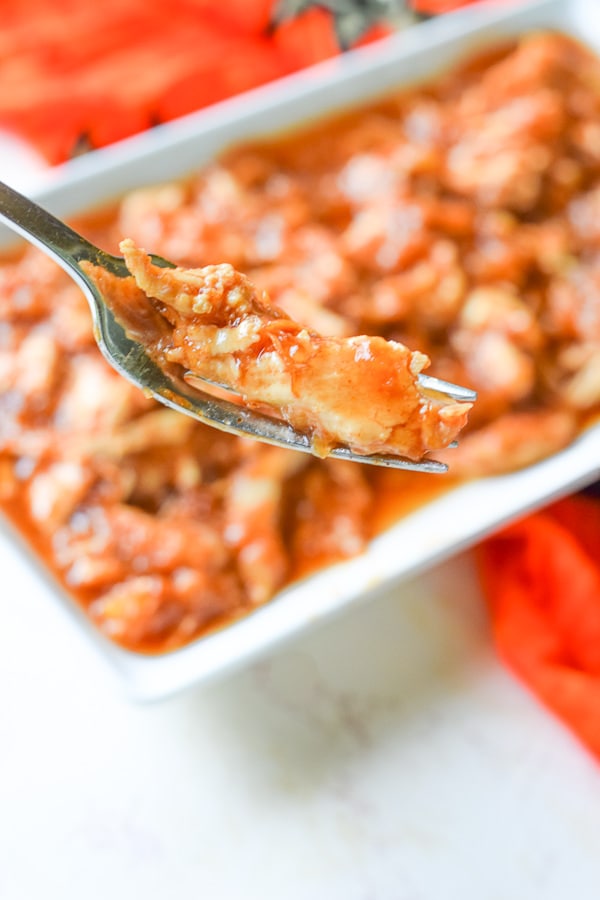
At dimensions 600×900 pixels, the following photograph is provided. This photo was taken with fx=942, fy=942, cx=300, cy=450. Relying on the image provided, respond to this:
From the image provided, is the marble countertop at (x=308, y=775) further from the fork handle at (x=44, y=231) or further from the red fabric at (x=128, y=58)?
the red fabric at (x=128, y=58)

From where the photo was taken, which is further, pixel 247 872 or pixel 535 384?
pixel 535 384

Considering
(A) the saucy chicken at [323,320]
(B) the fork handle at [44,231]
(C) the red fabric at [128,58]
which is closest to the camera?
(B) the fork handle at [44,231]

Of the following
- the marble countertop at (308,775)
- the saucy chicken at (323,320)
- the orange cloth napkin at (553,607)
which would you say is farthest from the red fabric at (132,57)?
the orange cloth napkin at (553,607)

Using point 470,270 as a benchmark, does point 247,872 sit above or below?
below

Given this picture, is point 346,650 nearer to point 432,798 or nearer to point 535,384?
point 432,798

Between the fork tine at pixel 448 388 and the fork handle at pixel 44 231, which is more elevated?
the fork handle at pixel 44 231

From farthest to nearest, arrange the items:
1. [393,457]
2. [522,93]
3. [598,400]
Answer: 1. [522,93]
2. [598,400]
3. [393,457]

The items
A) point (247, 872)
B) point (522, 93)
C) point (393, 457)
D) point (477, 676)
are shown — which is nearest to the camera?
point (393, 457)

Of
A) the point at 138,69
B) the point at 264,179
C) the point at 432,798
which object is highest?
the point at 138,69

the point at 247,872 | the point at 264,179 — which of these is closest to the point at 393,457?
the point at 247,872
